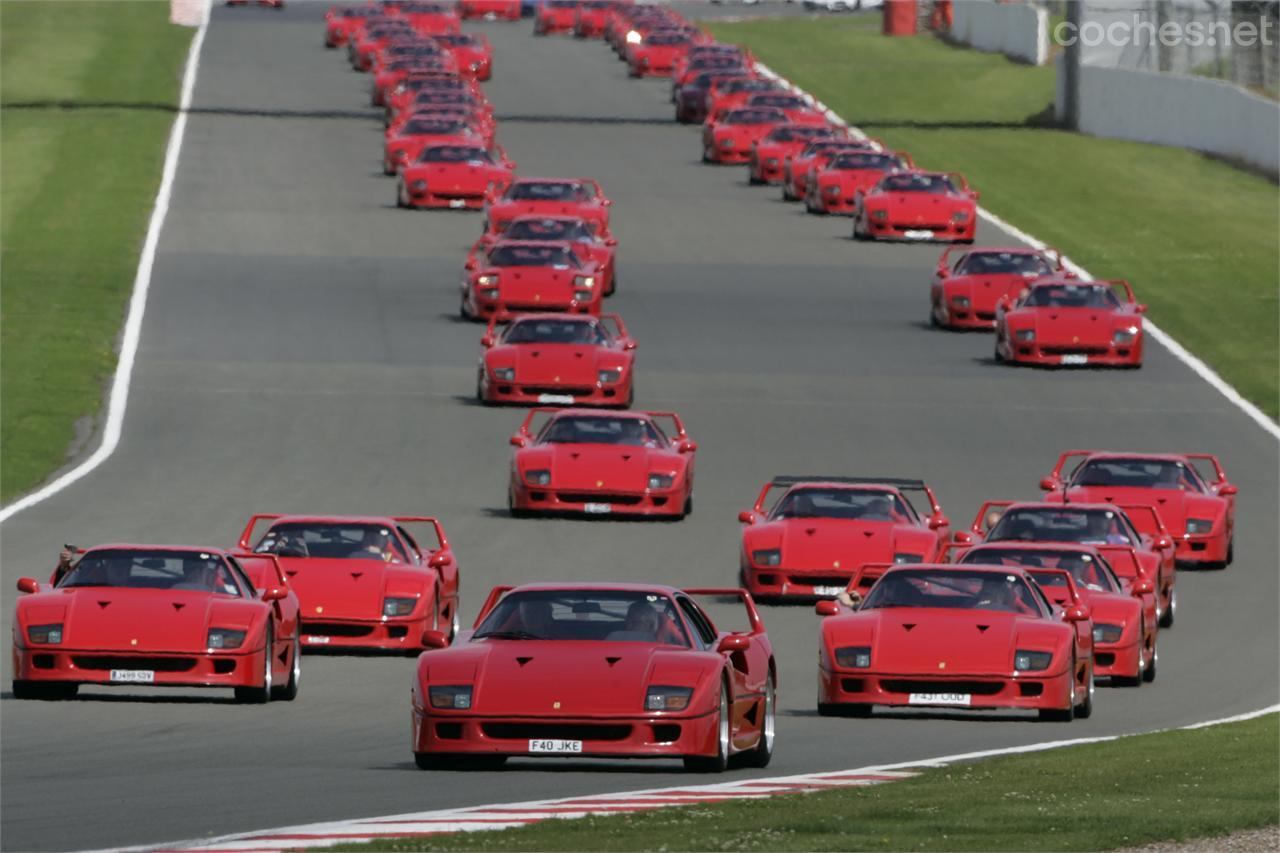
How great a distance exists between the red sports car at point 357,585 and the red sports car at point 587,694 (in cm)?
740

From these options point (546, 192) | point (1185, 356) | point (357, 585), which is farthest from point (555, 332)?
point (357, 585)

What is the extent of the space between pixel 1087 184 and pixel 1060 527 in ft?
136

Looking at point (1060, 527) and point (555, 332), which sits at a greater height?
point (1060, 527)

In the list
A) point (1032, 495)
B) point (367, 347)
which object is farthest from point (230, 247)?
point (1032, 495)

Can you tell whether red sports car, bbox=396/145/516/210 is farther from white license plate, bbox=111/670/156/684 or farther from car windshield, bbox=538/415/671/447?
white license plate, bbox=111/670/156/684

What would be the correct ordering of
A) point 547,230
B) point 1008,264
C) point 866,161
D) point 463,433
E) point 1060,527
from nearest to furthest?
point 1060,527 < point 463,433 < point 1008,264 < point 547,230 < point 866,161

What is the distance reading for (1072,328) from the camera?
45.5 metres

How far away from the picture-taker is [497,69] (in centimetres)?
9288

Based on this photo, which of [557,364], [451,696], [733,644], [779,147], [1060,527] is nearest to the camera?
[451,696]

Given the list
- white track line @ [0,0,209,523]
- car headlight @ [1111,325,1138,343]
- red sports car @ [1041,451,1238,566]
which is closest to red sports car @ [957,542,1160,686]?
red sports car @ [1041,451,1238,566]

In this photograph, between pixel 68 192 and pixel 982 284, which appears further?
pixel 68 192

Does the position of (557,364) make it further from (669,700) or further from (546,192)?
(669,700)

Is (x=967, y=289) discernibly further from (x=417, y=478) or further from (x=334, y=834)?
(x=334, y=834)

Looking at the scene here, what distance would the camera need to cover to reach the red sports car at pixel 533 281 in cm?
4688
